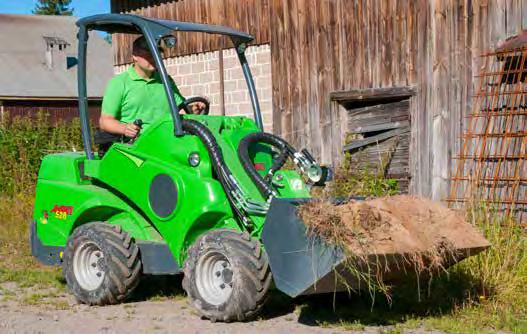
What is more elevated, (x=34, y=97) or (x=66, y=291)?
(x=34, y=97)

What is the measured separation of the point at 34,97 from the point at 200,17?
2369 cm

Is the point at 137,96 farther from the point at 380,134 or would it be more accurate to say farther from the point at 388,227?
the point at 380,134

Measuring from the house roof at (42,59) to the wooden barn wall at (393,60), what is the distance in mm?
25355

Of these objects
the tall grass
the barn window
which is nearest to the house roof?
the tall grass

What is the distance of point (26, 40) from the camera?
40750mm

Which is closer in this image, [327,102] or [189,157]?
[189,157]

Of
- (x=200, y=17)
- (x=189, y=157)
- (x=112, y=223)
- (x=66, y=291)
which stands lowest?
(x=66, y=291)

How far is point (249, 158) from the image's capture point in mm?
6703

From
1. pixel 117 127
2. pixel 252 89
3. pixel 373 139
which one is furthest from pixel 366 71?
pixel 117 127

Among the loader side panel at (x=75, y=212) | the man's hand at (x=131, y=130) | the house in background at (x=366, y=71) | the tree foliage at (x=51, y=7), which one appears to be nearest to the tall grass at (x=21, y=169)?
the loader side panel at (x=75, y=212)

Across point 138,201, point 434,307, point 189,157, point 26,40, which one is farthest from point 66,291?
point 26,40

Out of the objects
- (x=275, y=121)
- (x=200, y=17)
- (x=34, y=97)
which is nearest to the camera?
(x=275, y=121)

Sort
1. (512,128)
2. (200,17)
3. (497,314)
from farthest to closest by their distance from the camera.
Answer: (200,17) → (512,128) → (497,314)

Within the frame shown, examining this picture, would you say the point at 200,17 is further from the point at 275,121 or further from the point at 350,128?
the point at 350,128
